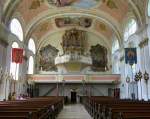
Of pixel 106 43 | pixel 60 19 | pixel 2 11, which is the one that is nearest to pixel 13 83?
pixel 2 11

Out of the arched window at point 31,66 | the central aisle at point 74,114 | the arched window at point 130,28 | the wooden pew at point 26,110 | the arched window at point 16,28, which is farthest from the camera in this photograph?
the arched window at point 31,66

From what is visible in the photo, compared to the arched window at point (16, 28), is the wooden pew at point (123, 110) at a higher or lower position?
lower

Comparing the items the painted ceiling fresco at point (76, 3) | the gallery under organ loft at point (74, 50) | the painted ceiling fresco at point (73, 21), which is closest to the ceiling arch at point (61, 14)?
the gallery under organ loft at point (74, 50)

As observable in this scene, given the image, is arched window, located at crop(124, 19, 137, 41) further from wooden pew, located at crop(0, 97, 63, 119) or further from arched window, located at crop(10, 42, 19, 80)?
wooden pew, located at crop(0, 97, 63, 119)

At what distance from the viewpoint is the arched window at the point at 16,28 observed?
67.1 ft

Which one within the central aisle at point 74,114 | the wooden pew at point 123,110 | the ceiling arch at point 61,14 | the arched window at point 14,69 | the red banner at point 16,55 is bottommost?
the central aisle at point 74,114

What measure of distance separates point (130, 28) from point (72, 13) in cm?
693

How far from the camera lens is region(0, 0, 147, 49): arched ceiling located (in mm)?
20453

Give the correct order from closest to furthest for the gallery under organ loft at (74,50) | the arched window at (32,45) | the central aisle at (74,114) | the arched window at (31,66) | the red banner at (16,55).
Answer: the central aisle at (74,114)
the red banner at (16,55)
the gallery under organ loft at (74,50)
the arched window at (32,45)
the arched window at (31,66)

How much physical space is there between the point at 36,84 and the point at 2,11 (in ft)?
42.6

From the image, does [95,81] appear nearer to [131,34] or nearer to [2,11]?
[131,34]

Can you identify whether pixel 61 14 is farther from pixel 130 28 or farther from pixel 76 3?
pixel 130 28

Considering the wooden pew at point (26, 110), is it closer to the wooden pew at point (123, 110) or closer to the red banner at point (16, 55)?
the wooden pew at point (123, 110)

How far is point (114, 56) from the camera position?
93.1ft
